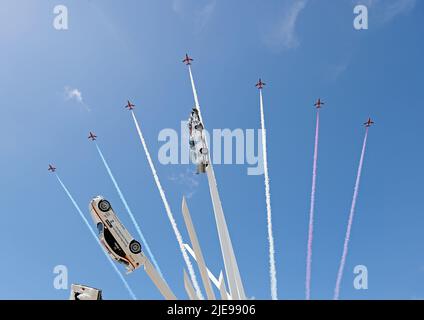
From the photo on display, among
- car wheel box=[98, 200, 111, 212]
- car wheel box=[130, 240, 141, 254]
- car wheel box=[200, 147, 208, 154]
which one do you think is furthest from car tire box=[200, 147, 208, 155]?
car wheel box=[130, 240, 141, 254]

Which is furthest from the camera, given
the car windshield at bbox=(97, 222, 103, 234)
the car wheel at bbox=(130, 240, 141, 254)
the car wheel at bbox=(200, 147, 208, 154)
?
the car wheel at bbox=(200, 147, 208, 154)

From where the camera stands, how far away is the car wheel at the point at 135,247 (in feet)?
145

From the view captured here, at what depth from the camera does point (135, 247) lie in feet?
146

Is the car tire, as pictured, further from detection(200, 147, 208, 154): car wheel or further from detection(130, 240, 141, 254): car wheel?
detection(130, 240, 141, 254): car wheel

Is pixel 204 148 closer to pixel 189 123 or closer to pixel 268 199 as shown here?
pixel 189 123

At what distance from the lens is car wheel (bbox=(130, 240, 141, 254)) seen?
145ft

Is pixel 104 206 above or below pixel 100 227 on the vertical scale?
above

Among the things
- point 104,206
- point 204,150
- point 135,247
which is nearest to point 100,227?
point 104,206

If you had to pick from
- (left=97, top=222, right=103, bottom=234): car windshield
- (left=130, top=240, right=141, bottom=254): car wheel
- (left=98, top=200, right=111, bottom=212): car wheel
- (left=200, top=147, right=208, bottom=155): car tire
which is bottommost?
(left=130, top=240, right=141, bottom=254): car wheel

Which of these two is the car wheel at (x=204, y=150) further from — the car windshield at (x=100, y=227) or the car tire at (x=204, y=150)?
the car windshield at (x=100, y=227)

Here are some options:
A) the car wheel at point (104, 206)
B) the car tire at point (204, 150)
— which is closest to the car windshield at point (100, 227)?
the car wheel at point (104, 206)

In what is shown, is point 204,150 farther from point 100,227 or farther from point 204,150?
point 100,227
